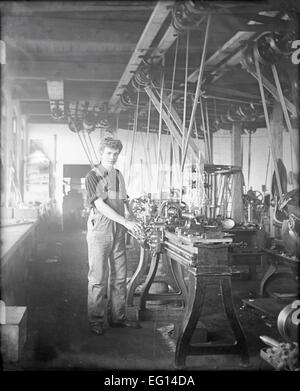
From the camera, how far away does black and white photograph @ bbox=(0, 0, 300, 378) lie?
2.99 meters

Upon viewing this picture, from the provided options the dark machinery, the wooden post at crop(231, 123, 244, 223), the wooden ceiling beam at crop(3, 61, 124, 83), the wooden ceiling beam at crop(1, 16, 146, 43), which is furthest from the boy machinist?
the wooden post at crop(231, 123, 244, 223)

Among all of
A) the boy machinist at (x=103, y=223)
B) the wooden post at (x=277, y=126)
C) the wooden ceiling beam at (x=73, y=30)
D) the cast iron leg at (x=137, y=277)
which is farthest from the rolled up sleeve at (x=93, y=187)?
the wooden post at (x=277, y=126)

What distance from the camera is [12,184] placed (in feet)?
21.6

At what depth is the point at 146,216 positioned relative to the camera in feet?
14.7

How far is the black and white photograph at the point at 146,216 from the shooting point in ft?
9.81

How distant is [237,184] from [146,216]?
2534 mm

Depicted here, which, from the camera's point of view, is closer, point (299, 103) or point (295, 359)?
point (295, 359)

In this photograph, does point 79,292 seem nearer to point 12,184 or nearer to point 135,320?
point 135,320

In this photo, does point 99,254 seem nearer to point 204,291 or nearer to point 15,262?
point 204,291

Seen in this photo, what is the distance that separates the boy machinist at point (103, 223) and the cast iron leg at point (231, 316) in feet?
2.75

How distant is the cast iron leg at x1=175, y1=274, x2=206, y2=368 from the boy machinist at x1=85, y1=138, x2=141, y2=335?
75 centimetres

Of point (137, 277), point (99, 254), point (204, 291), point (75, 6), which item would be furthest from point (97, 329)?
point (75, 6)
